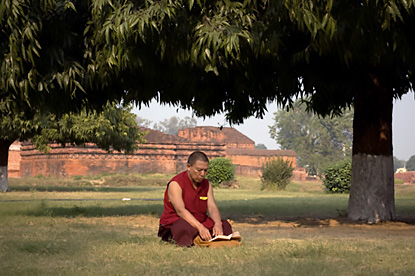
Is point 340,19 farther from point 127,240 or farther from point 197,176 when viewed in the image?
point 127,240

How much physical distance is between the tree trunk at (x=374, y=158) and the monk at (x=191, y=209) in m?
5.75

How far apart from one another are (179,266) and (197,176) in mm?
1757

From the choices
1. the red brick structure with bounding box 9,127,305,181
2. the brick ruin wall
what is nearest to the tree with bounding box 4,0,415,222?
the red brick structure with bounding box 9,127,305,181

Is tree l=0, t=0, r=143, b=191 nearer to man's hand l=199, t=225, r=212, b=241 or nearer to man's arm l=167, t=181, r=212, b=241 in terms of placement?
man's arm l=167, t=181, r=212, b=241

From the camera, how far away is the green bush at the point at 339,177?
30562mm

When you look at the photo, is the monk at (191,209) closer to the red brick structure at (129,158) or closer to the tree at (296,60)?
the tree at (296,60)

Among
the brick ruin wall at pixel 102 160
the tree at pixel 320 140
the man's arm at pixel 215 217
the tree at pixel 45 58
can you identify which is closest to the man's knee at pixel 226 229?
the man's arm at pixel 215 217

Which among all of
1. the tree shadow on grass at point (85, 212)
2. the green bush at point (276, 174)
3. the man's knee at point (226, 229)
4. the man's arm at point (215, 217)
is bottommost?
the tree shadow on grass at point (85, 212)

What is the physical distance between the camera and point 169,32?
29.9 feet

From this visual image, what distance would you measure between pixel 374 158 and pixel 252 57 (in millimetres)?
3962

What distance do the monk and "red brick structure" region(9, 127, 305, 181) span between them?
37.9 meters

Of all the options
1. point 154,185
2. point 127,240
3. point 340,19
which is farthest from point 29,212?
point 154,185

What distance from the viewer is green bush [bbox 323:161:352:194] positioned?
3056 cm

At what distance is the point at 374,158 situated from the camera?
12.5m
